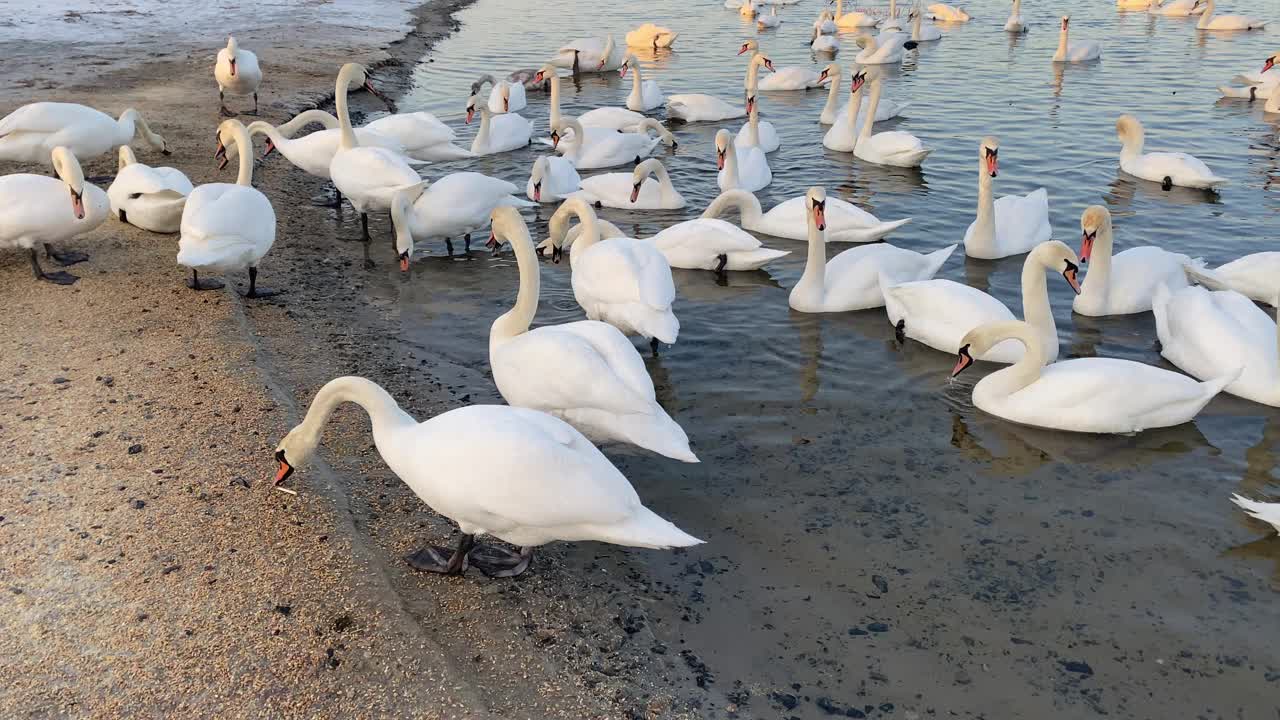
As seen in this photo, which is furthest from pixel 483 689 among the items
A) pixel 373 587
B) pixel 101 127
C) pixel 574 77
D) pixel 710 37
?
pixel 710 37

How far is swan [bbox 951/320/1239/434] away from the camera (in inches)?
262

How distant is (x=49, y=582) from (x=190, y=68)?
16503 millimetres

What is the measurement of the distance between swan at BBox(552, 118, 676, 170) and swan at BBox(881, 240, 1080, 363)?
6.49 metres

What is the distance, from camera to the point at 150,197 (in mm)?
9680

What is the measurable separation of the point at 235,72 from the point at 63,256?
6594 mm

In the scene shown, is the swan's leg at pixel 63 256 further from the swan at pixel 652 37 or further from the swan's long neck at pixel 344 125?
the swan at pixel 652 37

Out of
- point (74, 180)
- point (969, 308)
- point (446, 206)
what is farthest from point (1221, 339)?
point (74, 180)

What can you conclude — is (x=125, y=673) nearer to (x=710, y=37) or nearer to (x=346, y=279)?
(x=346, y=279)

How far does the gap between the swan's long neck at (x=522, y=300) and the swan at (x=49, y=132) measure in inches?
268

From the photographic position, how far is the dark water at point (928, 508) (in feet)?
15.4

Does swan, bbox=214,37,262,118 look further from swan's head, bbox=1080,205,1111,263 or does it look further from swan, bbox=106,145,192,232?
swan's head, bbox=1080,205,1111,263

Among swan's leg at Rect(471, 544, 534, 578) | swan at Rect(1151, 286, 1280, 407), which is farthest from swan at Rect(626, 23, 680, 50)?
swan's leg at Rect(471, 544, 534, 578)

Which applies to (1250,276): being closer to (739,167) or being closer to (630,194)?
(739,167)

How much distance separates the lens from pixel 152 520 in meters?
5.23
